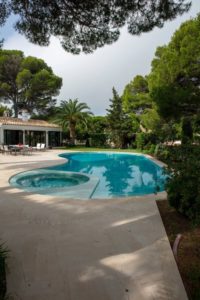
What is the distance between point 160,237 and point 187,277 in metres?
1.16

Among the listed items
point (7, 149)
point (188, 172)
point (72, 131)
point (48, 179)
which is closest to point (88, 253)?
point (188, 172)

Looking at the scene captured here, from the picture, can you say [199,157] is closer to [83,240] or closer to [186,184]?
[186,184]

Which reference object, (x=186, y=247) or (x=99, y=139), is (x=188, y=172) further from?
(x=99, y=139)

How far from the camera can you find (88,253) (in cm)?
376

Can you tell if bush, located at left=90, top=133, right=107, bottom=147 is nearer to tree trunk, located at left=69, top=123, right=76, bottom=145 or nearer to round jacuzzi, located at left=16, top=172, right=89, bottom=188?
tree trunk, located at left=69, top=123, right=76, bottom=145

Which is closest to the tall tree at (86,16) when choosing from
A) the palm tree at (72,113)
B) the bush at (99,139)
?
the palm tree at (72,113)

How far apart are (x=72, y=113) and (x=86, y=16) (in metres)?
24.0

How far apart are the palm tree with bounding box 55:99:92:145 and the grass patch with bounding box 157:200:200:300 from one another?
24.3 metres

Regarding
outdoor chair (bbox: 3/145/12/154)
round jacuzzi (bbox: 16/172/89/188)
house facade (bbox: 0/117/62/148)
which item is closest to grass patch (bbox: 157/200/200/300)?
round jacuzzi (bbox: 16/172/89/188)

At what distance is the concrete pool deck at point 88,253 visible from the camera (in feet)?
9.57

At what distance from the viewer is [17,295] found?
9.23 ft

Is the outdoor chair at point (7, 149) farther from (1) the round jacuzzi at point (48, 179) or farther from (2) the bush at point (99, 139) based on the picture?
(2) the bush at point (99, 139)

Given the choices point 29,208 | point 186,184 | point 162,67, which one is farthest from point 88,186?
point 162,67

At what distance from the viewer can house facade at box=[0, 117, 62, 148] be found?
24.4 m
